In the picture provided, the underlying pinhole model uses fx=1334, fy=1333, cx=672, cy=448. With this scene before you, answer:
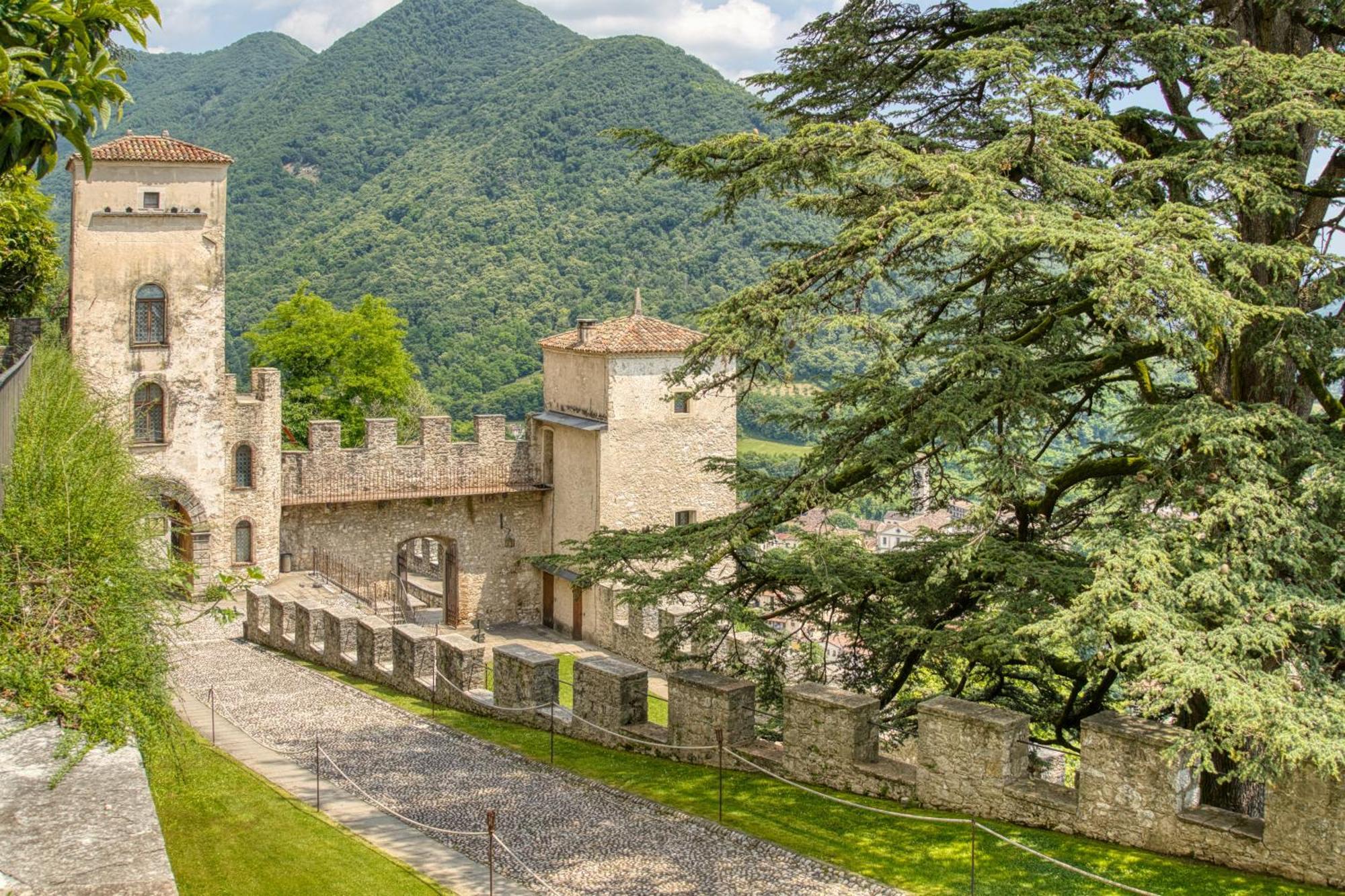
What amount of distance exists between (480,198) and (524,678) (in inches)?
1948

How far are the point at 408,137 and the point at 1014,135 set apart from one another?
68.4m

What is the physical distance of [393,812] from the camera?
11125 mm

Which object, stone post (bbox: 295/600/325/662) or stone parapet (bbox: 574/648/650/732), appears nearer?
stone parapet (bbox: 574/648/650/732)

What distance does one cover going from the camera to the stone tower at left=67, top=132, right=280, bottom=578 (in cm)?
2586

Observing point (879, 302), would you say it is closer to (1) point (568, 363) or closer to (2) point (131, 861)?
(1) point (568, 363)

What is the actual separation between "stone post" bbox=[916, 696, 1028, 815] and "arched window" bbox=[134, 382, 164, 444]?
20697mm

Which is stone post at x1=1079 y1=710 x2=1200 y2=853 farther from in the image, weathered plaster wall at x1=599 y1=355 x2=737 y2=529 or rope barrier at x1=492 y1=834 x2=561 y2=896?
weathered plaster wall at x1=599 y1=355 x2=737 y2=529

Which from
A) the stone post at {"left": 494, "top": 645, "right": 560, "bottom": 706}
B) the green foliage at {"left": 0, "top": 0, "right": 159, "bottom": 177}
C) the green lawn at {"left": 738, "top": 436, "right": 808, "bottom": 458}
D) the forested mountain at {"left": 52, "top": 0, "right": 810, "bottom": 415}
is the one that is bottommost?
the stone post at {"left": 494, "top": 645, "right": 560, "bottom": 706}

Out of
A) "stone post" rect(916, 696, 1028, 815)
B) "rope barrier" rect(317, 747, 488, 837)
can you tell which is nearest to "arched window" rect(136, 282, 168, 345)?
"rope barrier" rect(317, 747, 488, 837)

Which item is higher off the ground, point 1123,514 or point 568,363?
point 568,363

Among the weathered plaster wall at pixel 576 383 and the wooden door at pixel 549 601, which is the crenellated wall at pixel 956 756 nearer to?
the weathered plaster wall at pixel 576 383

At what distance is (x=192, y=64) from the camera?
111625 millimetres

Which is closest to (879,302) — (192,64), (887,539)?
(887,539)

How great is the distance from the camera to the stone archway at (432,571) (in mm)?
31234
